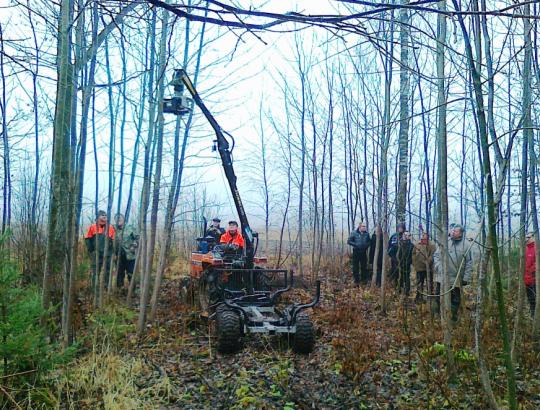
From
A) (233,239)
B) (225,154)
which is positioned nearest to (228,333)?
(233,239)

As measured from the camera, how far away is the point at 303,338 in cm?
685

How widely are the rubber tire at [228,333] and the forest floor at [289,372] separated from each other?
0.42 feet

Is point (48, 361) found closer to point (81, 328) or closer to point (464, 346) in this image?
point (81, 328)

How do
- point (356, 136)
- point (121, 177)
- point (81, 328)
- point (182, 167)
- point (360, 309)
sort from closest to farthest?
point (81, 328)
point (182, 167)
point (360, 309)
point (121, 177)
point (356, 136)

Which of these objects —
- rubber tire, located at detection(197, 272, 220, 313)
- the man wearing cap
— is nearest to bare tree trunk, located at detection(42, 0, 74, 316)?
rubber tire, located at detection(197, 272, 220, 313)

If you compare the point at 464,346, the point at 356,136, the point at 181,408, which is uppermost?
the point at 356,136

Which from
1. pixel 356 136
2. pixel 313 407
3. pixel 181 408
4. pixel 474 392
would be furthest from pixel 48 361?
pixel 356 136

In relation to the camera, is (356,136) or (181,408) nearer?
(181,408)

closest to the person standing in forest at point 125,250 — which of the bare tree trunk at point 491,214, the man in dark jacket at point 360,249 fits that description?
the man in dark jacket at point 360,249

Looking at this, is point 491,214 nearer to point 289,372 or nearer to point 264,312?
point 289,372

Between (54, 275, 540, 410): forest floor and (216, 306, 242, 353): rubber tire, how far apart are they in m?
0.13

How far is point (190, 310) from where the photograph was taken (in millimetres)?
9289

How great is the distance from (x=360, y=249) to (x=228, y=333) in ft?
22.1

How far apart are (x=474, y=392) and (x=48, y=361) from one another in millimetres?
4082
